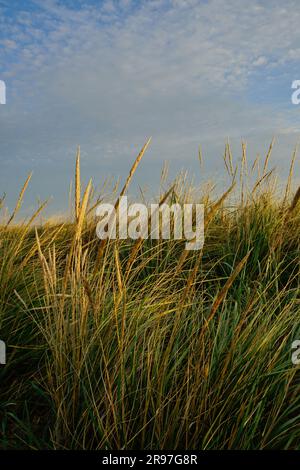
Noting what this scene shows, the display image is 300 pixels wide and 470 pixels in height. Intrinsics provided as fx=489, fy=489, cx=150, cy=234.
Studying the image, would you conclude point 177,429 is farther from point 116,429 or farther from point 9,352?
point 9,352

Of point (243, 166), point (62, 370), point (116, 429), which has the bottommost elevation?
point (116, 429)

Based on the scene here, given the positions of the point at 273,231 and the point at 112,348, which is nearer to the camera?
the point at 112,348

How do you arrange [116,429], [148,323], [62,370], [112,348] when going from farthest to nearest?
[148,323] < [112,348] < [62,370] < [116,429]

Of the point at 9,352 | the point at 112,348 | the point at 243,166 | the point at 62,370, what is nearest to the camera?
the point at 62,370

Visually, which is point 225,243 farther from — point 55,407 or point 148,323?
point 55,407

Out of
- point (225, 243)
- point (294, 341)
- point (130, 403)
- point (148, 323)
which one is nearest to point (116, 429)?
point (130, 403)

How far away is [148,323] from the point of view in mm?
2377

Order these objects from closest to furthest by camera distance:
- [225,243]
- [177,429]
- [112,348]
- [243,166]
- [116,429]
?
[116,429], [177,429], [112,348], [225,243], [243,166]

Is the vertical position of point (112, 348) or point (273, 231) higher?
point (273, 231)

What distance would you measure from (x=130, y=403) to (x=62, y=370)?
307 millimetres

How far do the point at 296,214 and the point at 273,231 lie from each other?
17.9 inches
